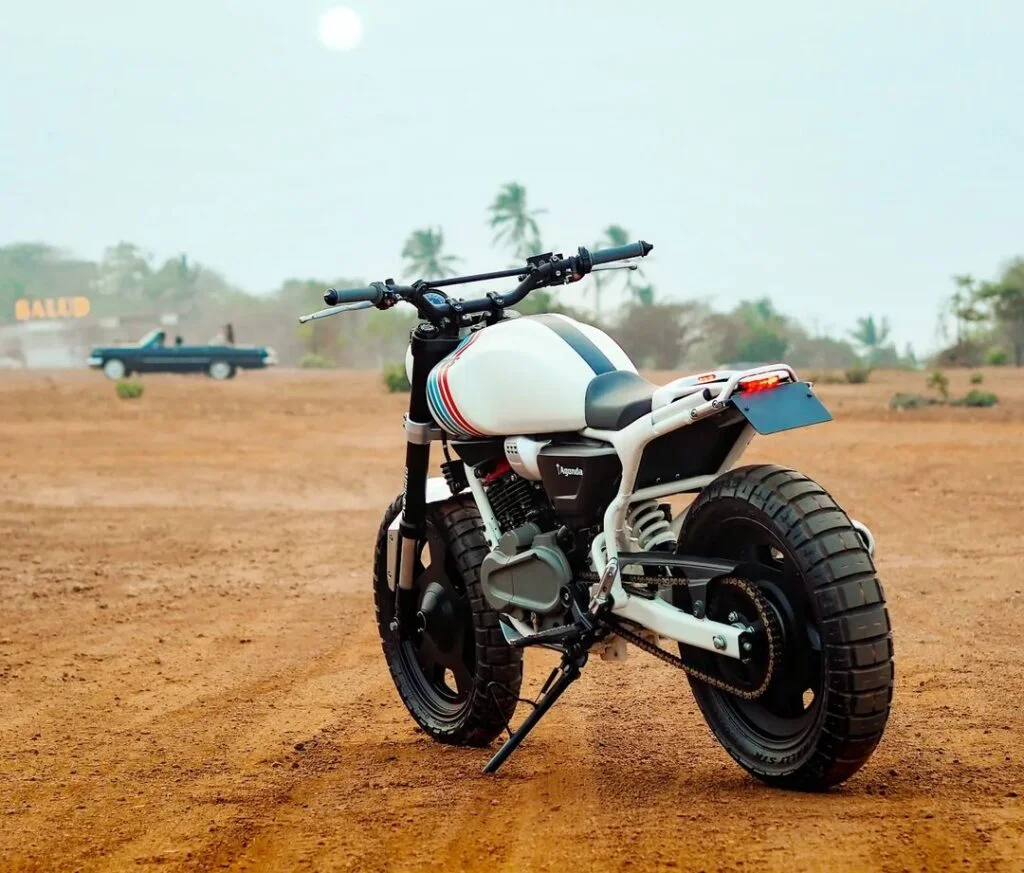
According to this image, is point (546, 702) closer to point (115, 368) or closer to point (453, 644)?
point (453, 644)

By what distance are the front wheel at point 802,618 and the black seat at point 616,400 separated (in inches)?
14.2

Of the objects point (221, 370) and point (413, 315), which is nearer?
point (221, 370)

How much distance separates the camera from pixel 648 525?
5.18 metres

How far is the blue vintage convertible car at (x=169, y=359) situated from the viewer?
39.9m

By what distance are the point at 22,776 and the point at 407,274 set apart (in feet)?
345

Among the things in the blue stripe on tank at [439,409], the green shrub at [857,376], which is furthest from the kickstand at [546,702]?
the green shrub at [857,376]

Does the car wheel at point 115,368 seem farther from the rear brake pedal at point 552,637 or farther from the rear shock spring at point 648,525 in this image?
the rear shock spring at point 648,525

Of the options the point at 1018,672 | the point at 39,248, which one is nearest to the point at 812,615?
the point at 1018,672

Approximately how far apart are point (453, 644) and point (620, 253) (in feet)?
5.53

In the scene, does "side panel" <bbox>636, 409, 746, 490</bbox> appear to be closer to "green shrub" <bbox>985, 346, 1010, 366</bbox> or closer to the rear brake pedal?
the rear brake pedal

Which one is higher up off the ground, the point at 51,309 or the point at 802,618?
the point at 51,309

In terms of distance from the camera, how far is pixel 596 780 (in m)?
5.04

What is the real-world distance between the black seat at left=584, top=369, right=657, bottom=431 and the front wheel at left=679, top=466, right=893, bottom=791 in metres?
0.36

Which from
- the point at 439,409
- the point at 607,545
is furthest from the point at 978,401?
the point at 607,545
